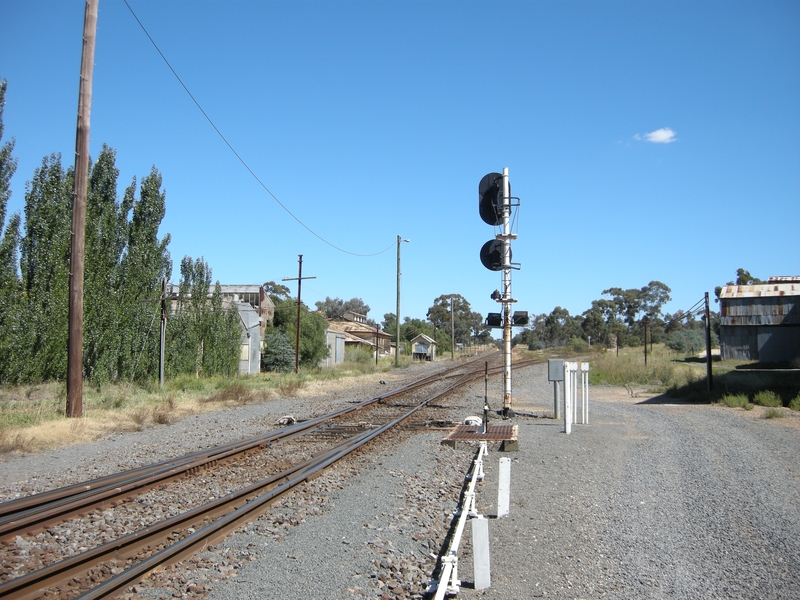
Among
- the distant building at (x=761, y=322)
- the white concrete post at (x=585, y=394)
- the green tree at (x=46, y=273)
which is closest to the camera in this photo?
the white concrete post at (x=585, y=394)

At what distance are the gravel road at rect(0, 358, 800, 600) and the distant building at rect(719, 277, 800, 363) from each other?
3587cm

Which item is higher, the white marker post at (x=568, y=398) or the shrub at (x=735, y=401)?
the white marker post at (x=568, y=398)

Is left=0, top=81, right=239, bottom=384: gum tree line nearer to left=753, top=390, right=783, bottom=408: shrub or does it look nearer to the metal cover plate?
the metal cover plate

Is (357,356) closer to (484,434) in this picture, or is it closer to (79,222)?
(79,222)

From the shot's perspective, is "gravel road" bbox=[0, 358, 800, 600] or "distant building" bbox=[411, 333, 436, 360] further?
"distant building" bbox=[411, 333, 436, 360]

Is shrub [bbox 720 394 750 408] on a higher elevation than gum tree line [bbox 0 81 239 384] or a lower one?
lower

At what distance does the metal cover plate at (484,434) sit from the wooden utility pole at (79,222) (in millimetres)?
8423

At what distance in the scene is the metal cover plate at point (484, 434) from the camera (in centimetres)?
1156

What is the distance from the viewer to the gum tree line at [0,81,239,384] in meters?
20.8

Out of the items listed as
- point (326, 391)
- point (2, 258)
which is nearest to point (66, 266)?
point (2, 258)

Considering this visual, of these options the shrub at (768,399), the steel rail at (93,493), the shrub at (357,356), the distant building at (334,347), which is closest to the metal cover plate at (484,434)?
the steel rail at (93,493)

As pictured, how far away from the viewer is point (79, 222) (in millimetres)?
14602

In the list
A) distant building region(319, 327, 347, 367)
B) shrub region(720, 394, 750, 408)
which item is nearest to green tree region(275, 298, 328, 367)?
distant building region(319, 327, 347, 367)

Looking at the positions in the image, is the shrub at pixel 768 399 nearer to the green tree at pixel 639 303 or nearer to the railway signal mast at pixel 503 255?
the railway signal mast at pixel 503 255
